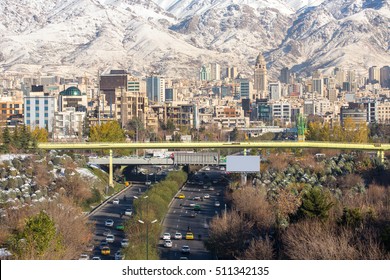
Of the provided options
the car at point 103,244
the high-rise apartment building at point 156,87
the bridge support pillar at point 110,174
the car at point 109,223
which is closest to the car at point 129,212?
the car at point 109,223

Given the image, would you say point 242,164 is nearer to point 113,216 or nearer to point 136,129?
point 113,216

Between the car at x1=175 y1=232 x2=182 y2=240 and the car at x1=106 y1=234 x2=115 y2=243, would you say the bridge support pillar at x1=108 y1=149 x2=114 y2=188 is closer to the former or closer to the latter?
the car at x1=175 y1=232 x2=182 y2=240

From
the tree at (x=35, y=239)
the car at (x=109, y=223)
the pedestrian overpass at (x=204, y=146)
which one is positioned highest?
the pedestrian overpass at (x=204, y=146)

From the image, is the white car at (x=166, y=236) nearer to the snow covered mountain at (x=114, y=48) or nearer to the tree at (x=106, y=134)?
the tree at (x=106, y=134)

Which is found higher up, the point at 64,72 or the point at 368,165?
the point at 64,72
